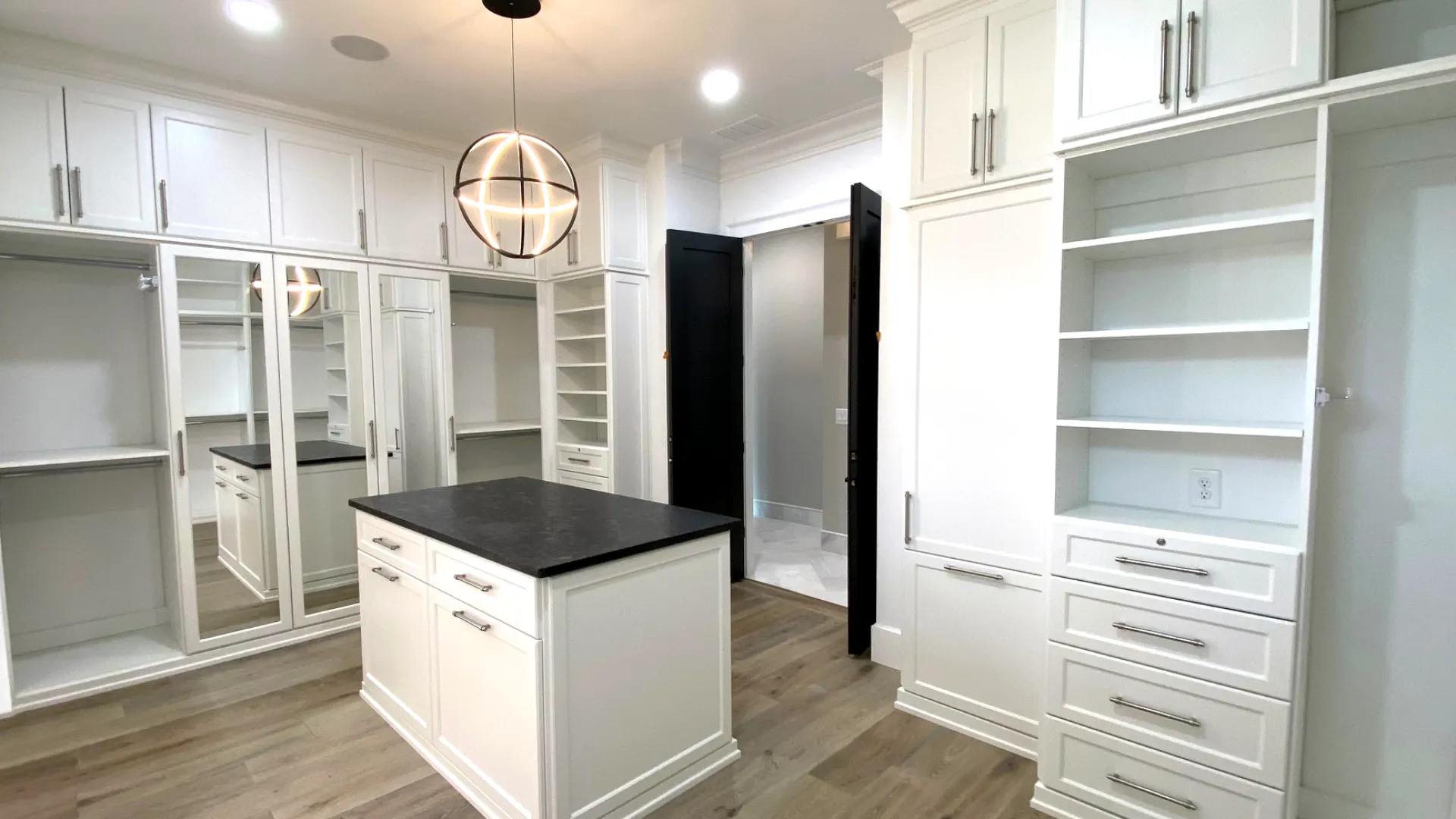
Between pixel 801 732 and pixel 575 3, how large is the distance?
3.11 meters

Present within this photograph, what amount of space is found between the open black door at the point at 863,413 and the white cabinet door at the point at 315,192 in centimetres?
286

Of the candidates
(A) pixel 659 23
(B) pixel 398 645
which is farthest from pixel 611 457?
Answer: (A) pixel 659 23

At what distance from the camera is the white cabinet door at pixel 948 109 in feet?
8.16

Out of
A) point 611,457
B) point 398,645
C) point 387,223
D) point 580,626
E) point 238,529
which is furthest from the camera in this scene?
point 611,457

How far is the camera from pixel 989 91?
2459mm

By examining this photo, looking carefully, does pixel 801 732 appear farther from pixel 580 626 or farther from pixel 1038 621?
pixel 580 626

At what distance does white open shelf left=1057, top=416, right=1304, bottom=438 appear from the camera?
182cm

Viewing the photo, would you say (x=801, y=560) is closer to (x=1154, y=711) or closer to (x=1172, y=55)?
(x=1154, y=711)

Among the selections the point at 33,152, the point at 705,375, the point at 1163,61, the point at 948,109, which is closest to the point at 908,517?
the point at 948,109

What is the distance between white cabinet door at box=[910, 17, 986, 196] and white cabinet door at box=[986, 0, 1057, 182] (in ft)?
0.11

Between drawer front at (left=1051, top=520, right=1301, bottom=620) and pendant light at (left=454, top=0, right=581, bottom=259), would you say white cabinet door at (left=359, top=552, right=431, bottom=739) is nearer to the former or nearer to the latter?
pendant light at (left=454, top=0, right=581, bottom=259)

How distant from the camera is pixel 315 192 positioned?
11.9ft

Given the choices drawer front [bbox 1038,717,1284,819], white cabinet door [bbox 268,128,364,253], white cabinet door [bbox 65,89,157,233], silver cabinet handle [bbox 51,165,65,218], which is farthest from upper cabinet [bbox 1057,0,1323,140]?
silver cabinet handle [bbox 51,165,65,218]

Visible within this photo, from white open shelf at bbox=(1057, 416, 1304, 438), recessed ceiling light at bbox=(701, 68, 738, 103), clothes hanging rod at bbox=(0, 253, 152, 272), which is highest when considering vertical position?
recessed ceiling light at bbox=(701, 68, 738, 103)
